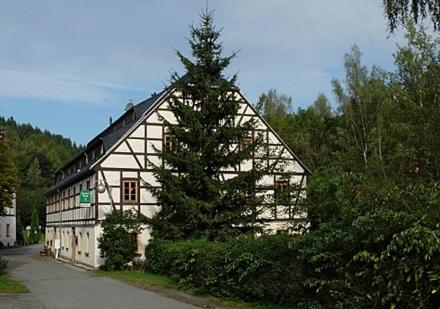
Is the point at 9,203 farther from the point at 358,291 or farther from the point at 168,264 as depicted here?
the point at 358,291

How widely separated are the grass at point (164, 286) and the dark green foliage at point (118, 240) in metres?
0.75

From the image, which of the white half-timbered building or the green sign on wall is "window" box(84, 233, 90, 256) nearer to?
the white half-timbered building

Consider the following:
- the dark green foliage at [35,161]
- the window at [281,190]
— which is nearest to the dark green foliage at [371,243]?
the window at [281,190]

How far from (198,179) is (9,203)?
83.0 feet

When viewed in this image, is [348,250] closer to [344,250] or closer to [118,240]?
[344,250]

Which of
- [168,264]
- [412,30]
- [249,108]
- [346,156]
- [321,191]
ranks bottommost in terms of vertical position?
[168,264]

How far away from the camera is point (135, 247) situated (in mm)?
32031

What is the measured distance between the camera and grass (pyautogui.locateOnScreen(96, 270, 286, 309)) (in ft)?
49.3

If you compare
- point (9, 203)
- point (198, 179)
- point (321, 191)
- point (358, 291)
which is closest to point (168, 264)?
point (198, 179)

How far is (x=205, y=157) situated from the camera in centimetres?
2594

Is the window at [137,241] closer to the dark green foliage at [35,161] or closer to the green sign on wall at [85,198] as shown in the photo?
the green sign on wall at [85,198]

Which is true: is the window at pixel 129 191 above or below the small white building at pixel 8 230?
above

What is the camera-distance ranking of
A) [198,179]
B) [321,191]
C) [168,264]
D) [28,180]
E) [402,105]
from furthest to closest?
1. [28,180]
2. [402,105]
3. [198,179]
4. [168,264]
5. [321,191]

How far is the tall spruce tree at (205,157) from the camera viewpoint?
25.1 metres
